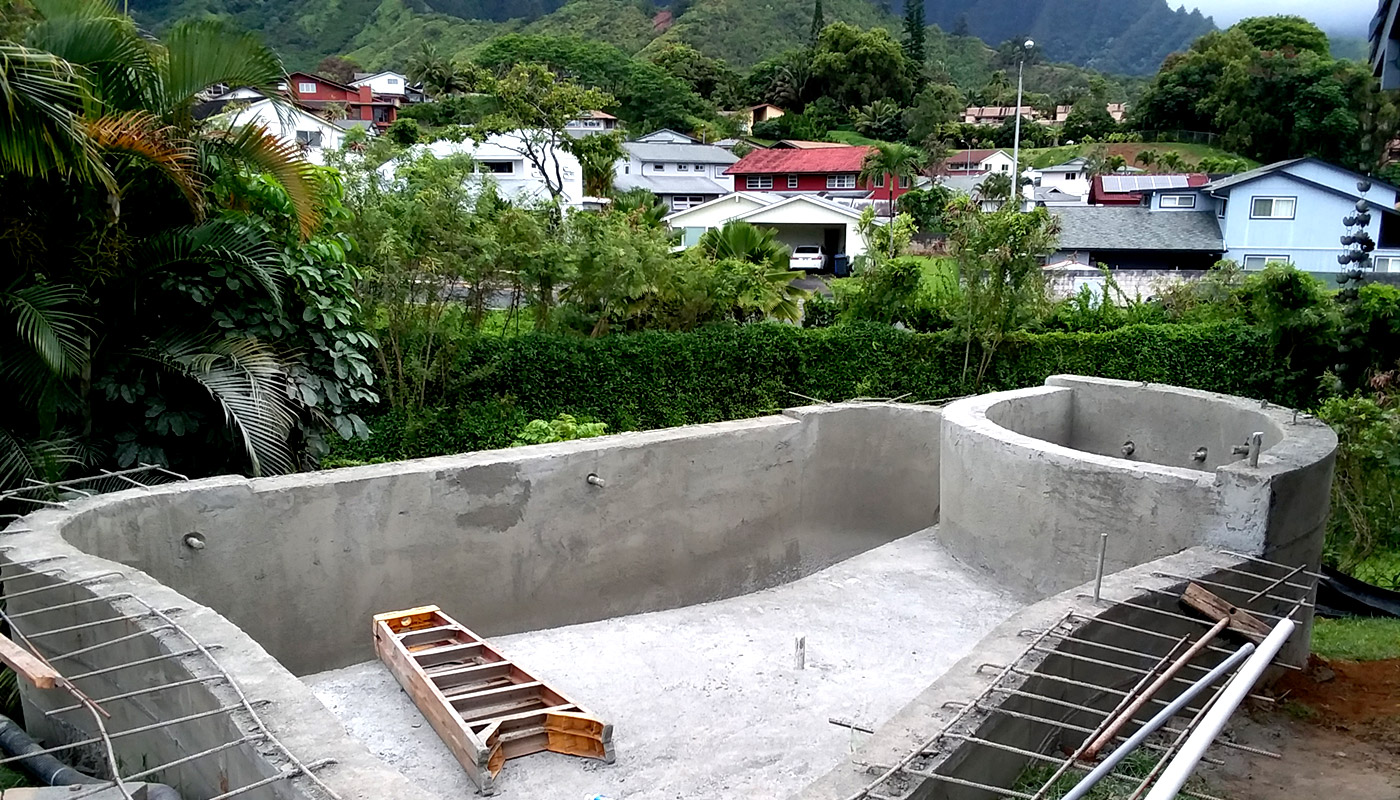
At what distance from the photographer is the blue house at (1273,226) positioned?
2988 centimetres

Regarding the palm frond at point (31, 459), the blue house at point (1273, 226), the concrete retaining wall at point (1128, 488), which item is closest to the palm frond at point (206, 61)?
the palm frond at point (31, 459)

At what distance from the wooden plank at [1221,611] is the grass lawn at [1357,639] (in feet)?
9.59

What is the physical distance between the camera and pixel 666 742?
594cm

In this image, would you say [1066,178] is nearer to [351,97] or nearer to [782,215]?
[782,215]

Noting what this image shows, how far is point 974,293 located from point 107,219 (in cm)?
1095

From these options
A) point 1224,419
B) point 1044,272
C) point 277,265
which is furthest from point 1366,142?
point 277,265

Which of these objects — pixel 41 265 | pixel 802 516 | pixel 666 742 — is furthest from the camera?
pixel 802 516

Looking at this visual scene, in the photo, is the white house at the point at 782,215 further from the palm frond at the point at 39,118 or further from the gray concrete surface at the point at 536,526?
the palm frond at the point at 39,118

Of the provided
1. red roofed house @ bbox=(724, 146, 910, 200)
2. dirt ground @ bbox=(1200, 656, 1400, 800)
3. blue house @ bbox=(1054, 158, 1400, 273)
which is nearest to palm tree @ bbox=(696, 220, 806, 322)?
dirt ground @ bbox=(1200, 656, 1400, 800)

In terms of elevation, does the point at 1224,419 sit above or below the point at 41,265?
below

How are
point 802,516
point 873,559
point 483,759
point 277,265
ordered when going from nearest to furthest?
1. point 483,759
2. point 277,265
3. point 873,559
4. point 802,516

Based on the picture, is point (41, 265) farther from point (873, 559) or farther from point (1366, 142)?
point (1366, 142)

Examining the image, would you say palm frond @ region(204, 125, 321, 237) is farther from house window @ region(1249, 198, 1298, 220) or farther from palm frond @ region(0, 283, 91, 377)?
house window @ region(1249, 198, 1298, 220)

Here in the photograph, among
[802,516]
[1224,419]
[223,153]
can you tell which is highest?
[223,153]
